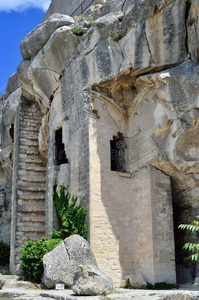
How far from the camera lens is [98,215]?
477 inches

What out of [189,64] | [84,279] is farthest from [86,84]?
[84,279]

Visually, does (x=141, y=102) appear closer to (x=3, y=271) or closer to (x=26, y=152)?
(x=26, y=152)

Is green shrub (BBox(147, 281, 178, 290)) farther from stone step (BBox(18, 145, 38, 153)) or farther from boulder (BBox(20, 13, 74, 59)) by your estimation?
boulder (BBox(20, 13, 74, 59))

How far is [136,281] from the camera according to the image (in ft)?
38.0

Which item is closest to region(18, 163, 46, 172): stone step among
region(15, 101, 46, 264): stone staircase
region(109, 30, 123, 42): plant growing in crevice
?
region(15, 101, 46, 264): stone staircase

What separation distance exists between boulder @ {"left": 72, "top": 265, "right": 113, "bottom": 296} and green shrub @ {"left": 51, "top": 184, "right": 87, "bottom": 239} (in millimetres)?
2842

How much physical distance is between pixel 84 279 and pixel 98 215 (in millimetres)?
3421

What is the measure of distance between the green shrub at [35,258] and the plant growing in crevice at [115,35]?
642cm

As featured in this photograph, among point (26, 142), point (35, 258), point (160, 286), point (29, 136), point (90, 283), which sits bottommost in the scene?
point (160, 286)

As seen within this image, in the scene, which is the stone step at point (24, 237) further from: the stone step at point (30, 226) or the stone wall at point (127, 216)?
the stone wall at point (127, 216)

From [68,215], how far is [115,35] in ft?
18.8

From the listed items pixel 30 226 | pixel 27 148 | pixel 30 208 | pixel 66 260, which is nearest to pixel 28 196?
pixel 30 208

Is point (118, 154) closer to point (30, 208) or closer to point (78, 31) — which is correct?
point (78, 31)

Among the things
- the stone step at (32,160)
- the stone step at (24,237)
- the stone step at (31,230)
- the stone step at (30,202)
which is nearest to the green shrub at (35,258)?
the stone step at (24,237)
